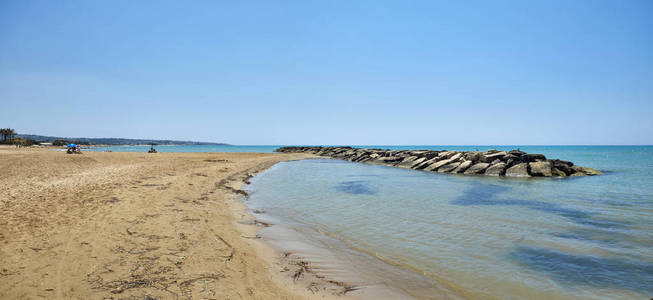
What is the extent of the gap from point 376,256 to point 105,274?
4.41m

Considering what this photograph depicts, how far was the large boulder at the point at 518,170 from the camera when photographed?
21.7 metres

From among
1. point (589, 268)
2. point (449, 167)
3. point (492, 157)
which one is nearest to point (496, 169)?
point (492, 157)

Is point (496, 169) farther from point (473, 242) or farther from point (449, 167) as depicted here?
point (473, 242)

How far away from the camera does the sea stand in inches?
180

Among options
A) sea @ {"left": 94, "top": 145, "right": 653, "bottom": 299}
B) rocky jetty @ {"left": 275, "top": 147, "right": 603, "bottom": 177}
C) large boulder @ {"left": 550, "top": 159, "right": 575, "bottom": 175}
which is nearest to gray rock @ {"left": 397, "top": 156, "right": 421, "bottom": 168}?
rocky jetty @ {"left": 275, "top": 147, "right": 603, "bottom": 177}

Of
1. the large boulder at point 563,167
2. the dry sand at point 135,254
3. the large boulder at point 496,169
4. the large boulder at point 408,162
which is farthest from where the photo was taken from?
the large boulder at point 408,162

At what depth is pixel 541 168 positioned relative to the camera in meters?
21.9

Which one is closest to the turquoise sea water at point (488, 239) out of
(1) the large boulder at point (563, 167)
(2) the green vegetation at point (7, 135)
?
(1) the large boulder at point (563, 167)

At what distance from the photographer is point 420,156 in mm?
33688

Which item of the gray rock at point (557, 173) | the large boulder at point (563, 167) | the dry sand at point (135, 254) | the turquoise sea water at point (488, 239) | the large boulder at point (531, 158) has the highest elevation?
the large boulder at point (531, 158)

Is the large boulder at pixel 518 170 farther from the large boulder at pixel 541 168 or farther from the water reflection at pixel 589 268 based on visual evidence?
the water reflection at pixel 589 268

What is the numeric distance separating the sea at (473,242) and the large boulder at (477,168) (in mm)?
10796

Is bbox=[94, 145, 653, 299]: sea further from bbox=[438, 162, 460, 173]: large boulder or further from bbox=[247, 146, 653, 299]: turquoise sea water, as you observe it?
bbox=[438, 162, 460, 173]: large boulder

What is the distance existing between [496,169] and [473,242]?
19.2 metres
